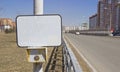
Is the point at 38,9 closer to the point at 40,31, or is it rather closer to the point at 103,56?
the point at 40,31

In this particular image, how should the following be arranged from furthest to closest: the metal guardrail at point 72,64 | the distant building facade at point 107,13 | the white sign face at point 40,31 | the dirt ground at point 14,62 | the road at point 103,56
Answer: the distant building facade at point 107,13, the road at point 103,56, the dirt ground at point 14,62, the metal guardrail at point 72,64, the white sign face at point 40,31

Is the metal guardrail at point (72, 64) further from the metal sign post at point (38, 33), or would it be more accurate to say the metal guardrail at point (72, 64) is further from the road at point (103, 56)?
the road at point (103, 56)

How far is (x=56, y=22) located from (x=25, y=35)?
430 mm

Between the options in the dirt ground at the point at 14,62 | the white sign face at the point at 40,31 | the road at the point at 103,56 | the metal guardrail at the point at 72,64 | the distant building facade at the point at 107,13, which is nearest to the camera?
the white sign face at the point at 40,31

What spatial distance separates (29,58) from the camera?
4371mm

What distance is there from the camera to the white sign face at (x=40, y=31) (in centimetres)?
431

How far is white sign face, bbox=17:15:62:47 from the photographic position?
4.31m

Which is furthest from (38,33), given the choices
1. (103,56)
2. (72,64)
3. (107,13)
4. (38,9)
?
(107,13)

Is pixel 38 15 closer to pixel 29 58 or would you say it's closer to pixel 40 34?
pixel 40 34

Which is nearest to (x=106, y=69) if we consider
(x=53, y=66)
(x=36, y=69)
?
(x=53, y=66)

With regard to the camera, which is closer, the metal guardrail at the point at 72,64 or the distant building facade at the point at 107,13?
the metal guardrail at the point at 72,64

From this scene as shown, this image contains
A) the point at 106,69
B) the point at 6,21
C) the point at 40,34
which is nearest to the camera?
the point at 40,34

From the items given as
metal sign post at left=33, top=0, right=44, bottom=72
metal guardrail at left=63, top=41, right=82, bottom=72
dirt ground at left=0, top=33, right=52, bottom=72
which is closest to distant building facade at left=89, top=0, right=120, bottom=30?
dirt ground at left=0, top=33, right=52, bottom=72

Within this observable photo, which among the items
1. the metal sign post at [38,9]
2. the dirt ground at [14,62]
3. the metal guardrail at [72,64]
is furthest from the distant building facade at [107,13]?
the metal sign post at [38,9]
